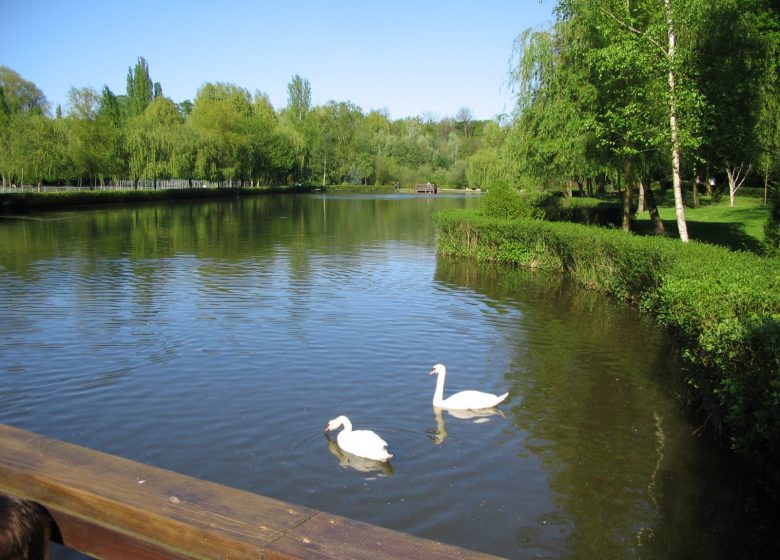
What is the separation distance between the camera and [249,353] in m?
11.8

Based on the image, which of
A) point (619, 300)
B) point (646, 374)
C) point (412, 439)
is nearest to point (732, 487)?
point (412, 439)

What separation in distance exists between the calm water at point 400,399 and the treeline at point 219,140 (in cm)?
3347

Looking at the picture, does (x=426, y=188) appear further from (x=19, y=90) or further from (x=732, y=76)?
(x=732, y=76)

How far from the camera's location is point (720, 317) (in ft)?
27.8

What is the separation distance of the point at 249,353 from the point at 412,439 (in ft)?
14.7

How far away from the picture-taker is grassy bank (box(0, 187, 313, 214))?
147ft

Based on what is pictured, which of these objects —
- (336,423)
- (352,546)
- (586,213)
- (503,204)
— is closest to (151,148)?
(586,213)

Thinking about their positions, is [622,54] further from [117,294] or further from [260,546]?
[260,546]

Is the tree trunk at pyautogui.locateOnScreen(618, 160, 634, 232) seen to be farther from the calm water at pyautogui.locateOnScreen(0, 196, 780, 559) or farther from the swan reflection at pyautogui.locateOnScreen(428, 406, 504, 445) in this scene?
the swan reflection at pyautogui.locateOnScreen(428, 406, 504, 445)

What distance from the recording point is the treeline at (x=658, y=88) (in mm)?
18797

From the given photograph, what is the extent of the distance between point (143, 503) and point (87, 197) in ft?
189

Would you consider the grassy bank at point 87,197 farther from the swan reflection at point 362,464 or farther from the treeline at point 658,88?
the swan reflection at point 362,464

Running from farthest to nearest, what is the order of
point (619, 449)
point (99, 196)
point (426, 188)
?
point (426, 188) → point (99, 196) → point (619, 449)

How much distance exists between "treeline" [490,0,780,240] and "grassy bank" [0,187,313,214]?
118 feet
